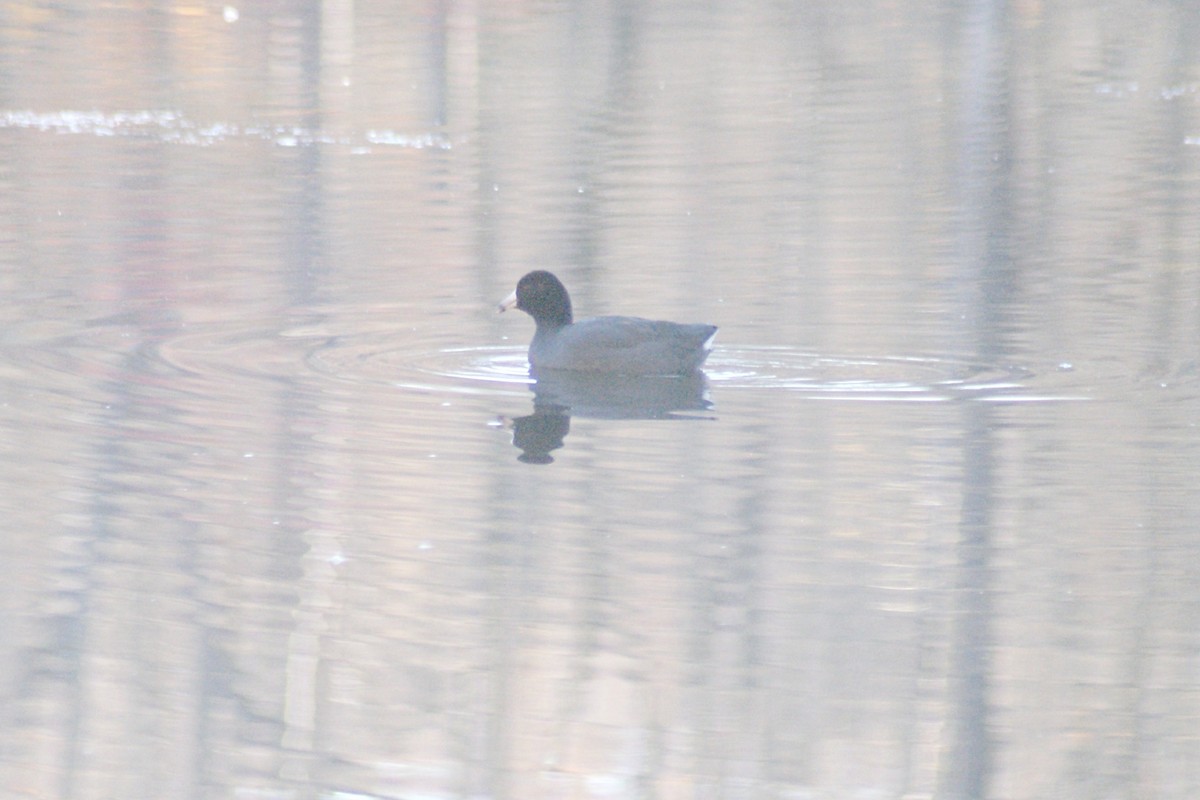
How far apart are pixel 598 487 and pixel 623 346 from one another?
2.27 meters

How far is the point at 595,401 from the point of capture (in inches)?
372

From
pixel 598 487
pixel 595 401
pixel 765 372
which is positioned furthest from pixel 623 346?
pixel 598 487

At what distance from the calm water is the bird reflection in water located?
0.04m

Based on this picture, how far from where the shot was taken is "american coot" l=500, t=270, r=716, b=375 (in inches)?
385

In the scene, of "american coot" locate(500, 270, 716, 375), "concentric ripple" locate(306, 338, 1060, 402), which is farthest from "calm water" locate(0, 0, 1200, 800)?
"american coot" locate(500, 270, 716, 375)

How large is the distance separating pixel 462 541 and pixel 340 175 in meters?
11.3

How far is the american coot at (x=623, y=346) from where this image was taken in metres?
9.78

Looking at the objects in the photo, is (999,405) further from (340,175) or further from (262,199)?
(340,175)

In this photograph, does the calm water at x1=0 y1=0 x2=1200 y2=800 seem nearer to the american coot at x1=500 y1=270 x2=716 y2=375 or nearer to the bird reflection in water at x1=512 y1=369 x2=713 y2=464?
the bird reflection in water at x1=512 y1=369 x2=713 y2=464

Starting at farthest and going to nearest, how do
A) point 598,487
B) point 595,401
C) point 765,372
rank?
point 765,372 → point 595,401 → point 598,487

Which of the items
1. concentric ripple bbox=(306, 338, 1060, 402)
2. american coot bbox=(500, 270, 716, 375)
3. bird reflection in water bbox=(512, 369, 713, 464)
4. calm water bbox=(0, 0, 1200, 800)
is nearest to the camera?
calm water bbox=(0, 0, 1200, 800)

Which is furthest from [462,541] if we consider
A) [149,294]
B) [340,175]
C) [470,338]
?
[340,175]

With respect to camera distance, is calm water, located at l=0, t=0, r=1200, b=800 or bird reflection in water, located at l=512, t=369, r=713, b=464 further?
bird reflection in water, located at l=512, t=369, r=713, b=464

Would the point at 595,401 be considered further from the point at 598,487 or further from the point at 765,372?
the point at 598,487
